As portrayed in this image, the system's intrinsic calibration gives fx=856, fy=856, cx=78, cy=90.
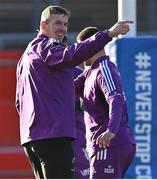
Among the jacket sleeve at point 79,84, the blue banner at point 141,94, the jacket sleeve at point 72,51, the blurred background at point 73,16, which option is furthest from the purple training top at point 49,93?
the blurred background at point 73,16

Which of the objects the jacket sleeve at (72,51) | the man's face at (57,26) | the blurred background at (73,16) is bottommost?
the jacket sleeve at (72,51)

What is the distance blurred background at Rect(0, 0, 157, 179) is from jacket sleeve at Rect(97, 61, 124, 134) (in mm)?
1885

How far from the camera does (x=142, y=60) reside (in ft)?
25.5

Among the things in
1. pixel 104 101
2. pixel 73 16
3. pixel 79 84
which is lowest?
pixel 104 101

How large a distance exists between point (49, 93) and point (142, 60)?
2651 mm

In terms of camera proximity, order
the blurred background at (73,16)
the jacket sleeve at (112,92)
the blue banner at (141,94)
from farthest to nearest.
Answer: the blurred background at (73,16) < the blue banner at (141,94) < the jacket sleeve at (112,92)

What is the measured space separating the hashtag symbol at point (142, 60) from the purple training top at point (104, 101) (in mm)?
1813

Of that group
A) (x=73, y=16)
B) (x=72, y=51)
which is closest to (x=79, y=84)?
(x=72, y=51)

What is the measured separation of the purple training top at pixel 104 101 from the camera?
225 inches

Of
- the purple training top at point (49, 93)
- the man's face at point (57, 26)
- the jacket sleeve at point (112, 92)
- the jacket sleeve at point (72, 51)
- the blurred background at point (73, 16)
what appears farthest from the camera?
the blurred background at point (73, 16)

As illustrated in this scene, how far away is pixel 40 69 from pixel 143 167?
2754 mm

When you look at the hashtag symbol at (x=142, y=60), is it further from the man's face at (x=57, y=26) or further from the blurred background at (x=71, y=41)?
the man's face at (x=57, y=26)

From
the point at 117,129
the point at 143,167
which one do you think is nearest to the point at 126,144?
the point at 117,129

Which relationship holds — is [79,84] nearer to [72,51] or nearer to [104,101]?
[104,101]
